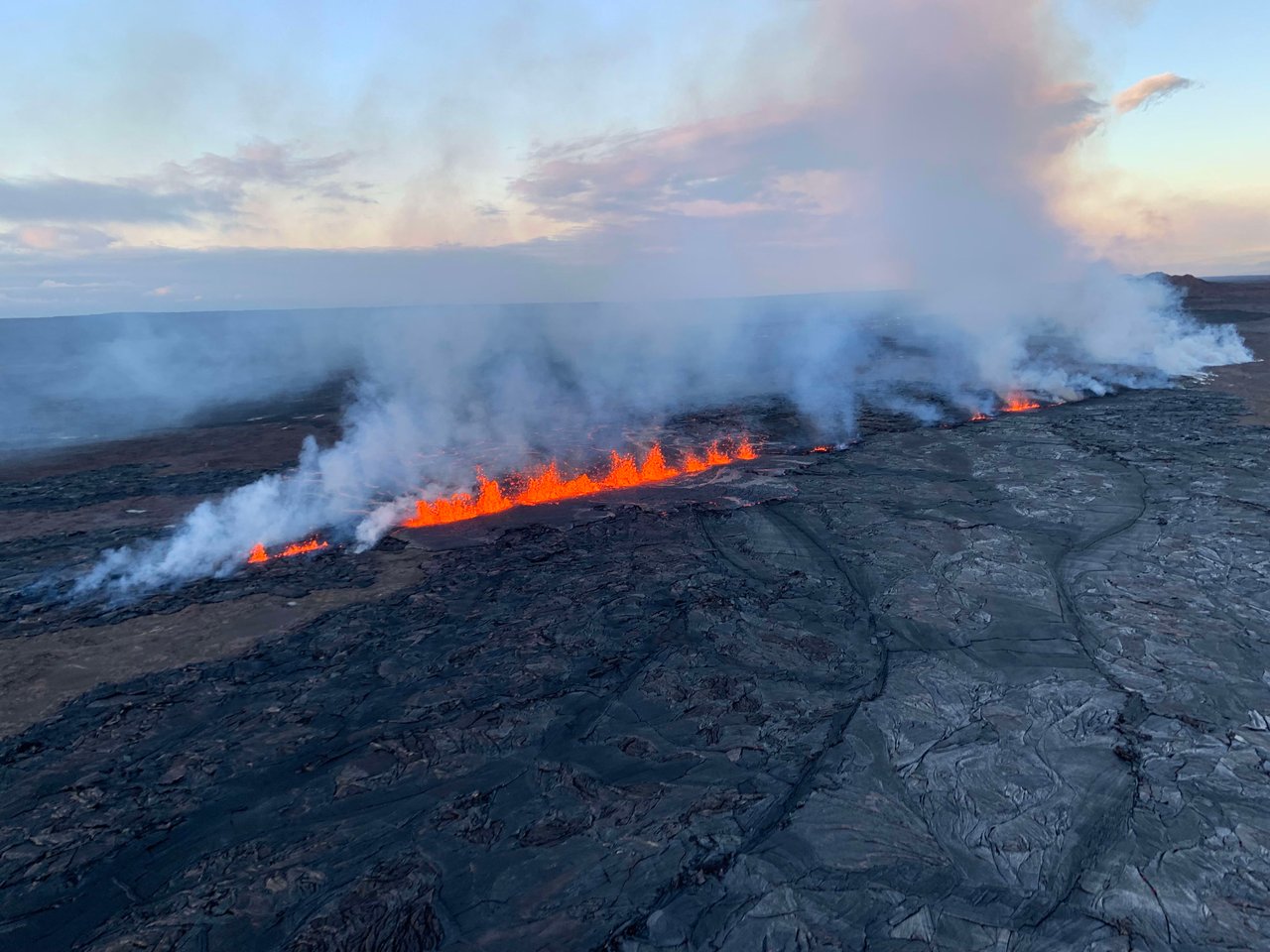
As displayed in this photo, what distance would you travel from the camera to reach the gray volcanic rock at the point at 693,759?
6359 mm

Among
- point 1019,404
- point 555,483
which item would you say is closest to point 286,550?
point 555,483

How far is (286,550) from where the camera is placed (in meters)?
15.8

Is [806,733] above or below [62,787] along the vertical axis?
below

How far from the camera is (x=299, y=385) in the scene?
49.5m

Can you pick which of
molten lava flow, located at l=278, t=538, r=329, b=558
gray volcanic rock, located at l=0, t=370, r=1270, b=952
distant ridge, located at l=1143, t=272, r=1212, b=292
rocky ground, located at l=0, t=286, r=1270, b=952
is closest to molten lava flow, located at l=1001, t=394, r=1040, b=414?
rocky ground, located at l=0, t=286, r=1270, b=952

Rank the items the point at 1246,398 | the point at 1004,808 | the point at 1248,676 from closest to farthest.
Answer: the point at 1004,808, the point at 1248,676, the point at 1246,398

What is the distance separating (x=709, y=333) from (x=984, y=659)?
232 ft

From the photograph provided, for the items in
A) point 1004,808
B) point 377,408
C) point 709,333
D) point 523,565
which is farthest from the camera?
point 709,333

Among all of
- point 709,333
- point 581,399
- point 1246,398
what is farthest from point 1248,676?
point 709,333

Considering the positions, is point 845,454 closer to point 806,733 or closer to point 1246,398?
point 806,733

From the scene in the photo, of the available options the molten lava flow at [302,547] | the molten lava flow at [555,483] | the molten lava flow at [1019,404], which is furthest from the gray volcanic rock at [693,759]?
the molten lava flow at [1019,404]

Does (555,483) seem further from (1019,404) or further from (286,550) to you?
(1019,404)

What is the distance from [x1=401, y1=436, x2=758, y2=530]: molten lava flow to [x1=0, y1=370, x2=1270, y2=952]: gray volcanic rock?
3.50 metres

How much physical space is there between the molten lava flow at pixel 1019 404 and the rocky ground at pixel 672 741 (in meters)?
13.0
